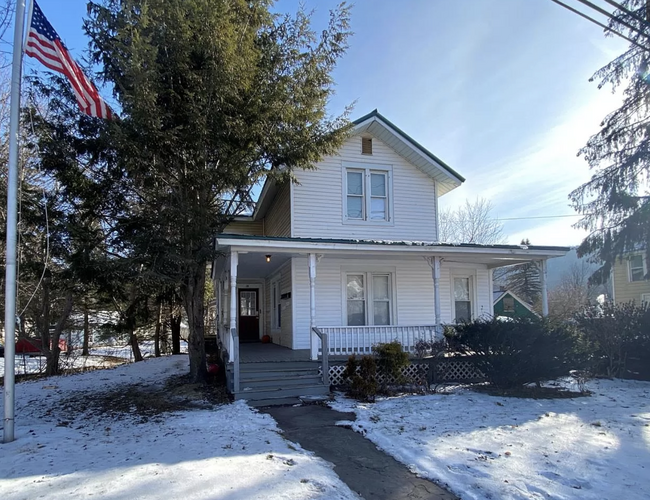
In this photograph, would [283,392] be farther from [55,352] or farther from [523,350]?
[55,352]

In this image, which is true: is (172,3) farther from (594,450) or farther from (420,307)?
(594,450)

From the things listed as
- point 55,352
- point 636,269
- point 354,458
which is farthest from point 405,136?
point 636,269

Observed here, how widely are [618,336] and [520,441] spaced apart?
720cm

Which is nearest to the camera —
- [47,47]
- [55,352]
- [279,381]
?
[47,47]

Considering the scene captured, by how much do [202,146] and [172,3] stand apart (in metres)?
3.14

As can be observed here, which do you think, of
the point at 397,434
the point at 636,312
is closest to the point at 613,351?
the point at 636,312

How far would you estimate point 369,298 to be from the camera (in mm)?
13258

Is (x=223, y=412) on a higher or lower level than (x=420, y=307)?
lower

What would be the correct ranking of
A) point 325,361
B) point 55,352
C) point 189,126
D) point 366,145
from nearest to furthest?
point 325,361 → point 189,126 → point 366,145 → point 55,352

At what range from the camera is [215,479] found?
455 cm

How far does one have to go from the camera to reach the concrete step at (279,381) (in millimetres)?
9461

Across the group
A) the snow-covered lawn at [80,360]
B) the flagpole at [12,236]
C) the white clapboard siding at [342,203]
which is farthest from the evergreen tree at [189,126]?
the snow-covered lawn at [80,360]

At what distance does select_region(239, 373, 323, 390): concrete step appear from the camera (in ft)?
31.0

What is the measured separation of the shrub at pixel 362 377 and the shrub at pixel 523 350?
2.38m
